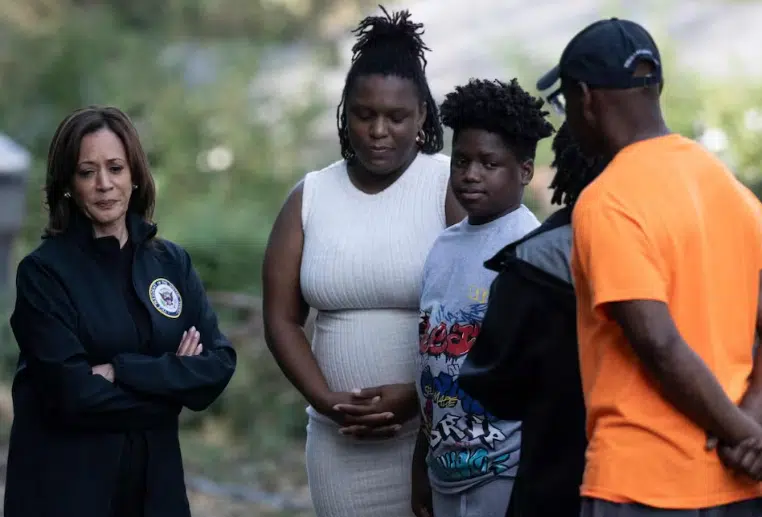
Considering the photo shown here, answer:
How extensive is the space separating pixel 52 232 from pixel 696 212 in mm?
1878

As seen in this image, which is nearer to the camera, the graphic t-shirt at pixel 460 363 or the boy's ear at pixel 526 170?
the graphic t-shirt at pixel 460 363

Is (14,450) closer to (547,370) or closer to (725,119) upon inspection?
(547,370)

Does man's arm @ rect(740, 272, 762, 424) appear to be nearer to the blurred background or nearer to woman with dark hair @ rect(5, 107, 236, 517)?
woman with dark hair @ rect(5, 107, 236, 517)

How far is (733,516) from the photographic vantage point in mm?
2555

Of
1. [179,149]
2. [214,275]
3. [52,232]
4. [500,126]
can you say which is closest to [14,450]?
[52,232]

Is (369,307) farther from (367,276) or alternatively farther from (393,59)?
(393,59)

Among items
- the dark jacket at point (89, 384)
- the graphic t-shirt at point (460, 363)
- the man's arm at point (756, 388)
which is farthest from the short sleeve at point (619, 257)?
the dark jacket at point (89, 384)

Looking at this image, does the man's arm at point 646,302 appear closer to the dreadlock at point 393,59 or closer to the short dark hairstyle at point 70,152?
the dreadlock at point 393,59

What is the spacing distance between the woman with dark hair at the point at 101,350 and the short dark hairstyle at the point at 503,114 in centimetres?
94

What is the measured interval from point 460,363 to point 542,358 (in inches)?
19.0

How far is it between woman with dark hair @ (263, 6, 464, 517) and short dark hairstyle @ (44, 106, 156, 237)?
1.55 feet

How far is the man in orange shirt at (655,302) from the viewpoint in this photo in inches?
96.4

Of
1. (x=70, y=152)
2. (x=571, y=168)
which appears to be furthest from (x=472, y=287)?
(x=70, y=152)

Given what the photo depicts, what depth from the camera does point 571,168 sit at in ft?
9.64
